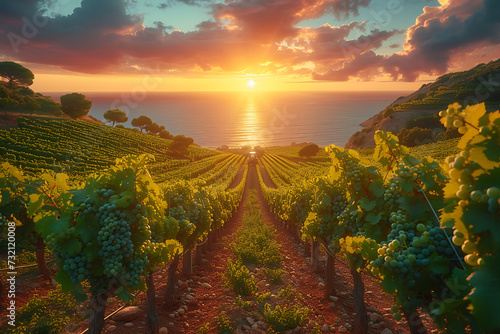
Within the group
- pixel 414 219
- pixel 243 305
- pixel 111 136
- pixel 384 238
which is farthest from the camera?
pixel 111 136

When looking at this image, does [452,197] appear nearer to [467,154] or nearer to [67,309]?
[467,154]

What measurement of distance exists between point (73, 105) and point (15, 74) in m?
20.1

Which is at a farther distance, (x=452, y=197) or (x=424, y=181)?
(x=424, y=181)

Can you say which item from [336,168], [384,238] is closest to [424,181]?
[384,238]

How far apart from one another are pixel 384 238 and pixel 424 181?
58.7 inches

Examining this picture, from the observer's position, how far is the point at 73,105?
76812 millimetres

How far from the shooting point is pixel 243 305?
916 cm

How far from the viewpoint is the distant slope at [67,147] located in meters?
38.3

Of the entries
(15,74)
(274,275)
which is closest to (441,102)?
(274,275)

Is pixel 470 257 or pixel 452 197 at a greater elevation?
pixel 452 197

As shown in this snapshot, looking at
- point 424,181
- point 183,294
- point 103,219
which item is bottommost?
point 183,294

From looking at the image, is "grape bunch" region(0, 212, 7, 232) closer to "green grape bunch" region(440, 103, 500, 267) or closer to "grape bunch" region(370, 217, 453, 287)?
"grape bunch" region(370, 217, 453, 287)

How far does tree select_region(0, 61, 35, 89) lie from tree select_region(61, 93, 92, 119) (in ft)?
47.2

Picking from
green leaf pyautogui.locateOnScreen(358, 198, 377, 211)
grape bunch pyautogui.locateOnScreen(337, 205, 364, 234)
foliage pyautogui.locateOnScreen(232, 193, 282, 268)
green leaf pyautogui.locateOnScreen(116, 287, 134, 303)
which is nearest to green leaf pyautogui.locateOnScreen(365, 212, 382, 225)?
green leaf pyautogui.locateOnScreen(358, 198, 377, 211)
